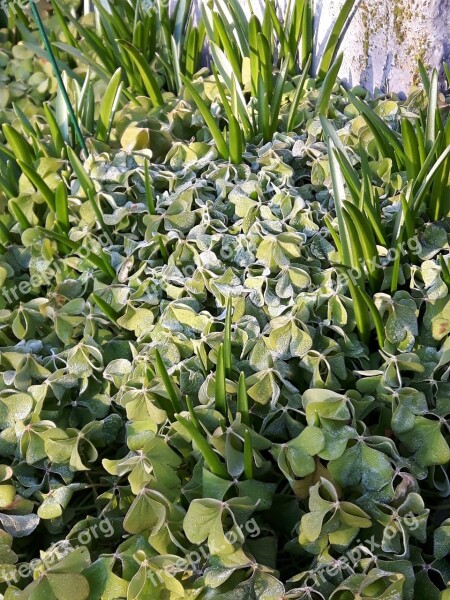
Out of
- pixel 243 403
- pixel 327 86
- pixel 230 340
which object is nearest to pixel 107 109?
pixel 327 86

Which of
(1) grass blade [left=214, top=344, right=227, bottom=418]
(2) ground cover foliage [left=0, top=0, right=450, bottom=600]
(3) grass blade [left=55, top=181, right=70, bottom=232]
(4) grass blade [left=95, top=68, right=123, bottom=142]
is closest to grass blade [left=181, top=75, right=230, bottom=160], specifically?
(2) ground cover foliage [left=0, top=0, right=450, bottom=600]

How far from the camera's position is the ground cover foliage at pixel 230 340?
39.0 inches

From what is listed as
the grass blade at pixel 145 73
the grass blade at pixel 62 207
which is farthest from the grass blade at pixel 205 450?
the grass blade at pixel 145 73

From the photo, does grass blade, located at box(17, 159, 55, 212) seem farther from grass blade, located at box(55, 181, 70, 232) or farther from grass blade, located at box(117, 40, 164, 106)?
grass blade, located at box(117, 40, 164, 106)

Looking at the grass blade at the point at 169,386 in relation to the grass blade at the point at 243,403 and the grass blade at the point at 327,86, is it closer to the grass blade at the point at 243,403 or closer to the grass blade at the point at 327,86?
the grass blade at the point at 243,403

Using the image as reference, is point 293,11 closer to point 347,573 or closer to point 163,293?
point 163,293

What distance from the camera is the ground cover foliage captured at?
99 cm

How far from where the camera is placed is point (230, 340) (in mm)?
1130

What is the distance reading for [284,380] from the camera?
1161 mm

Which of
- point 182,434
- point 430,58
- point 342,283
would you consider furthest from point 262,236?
point 430,58

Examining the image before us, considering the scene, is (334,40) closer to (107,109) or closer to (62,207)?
(107,109)

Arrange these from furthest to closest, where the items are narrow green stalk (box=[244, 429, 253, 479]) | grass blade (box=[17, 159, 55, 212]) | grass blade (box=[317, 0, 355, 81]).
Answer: grass blade (box=[317, 0, 355, 81])
grass blade (box=[17, 159, 55, 212])
narrow green stalk (box=[244, 429, 253, 479])

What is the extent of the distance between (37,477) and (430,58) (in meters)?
1.29

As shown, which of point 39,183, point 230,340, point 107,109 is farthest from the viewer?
point 107,109
